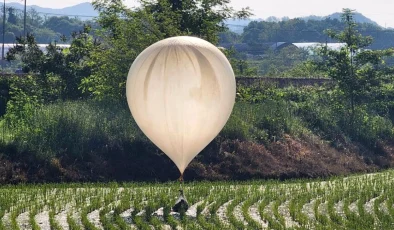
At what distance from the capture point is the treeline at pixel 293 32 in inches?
5915

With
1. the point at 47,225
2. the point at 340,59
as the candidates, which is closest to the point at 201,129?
the point at 47,225

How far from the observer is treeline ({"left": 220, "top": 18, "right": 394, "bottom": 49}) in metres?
150

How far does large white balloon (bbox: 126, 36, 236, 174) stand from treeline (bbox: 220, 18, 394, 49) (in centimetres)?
12426

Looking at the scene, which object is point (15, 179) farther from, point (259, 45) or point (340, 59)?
point (259, 45)

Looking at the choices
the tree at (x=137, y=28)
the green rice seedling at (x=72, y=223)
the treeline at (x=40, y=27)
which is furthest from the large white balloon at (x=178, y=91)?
the treeline at (x=40, y=27)

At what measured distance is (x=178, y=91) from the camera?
18891 millimetres

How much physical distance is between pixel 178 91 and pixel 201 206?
3.10 m

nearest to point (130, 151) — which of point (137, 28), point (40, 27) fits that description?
point (137, 28)

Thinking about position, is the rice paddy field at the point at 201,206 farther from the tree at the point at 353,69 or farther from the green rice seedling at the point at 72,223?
the tree at the point at 353,69

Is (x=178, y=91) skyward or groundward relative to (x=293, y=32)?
skyward

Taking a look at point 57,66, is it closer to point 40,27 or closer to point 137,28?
point 137,28

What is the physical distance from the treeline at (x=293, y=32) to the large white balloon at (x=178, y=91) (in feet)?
408

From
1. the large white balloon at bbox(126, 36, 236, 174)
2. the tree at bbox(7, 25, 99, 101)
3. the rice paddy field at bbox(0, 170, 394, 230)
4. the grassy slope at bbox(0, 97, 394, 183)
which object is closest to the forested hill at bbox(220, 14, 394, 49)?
the tree at bbox(7, 25, 99, 101)

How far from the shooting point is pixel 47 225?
1789 cm
